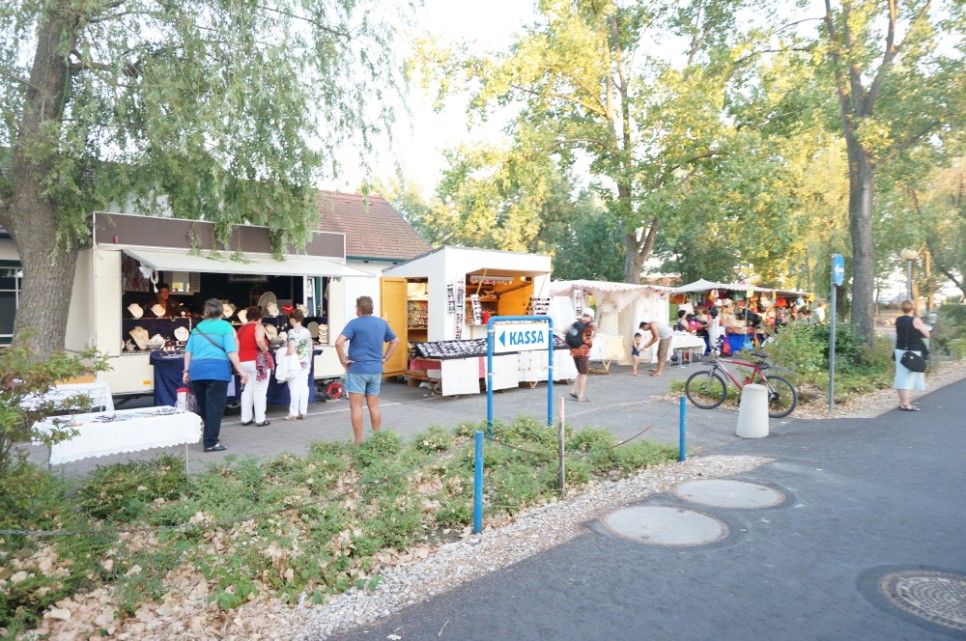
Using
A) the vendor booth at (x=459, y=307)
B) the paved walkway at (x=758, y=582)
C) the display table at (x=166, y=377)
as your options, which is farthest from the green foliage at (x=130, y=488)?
the vendor booth at (x=459, y=307)

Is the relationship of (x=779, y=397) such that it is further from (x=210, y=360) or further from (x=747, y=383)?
(x=210, y=360)

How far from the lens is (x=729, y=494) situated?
607 cm

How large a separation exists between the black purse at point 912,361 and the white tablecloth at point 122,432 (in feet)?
34.9

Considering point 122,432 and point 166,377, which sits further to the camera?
point 166,377

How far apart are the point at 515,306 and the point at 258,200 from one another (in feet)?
23.9

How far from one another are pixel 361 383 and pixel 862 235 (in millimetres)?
12634

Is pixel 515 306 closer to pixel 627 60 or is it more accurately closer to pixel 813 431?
pixel 813 431

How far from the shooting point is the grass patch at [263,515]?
3965 mm

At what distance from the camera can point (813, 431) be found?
916 cm

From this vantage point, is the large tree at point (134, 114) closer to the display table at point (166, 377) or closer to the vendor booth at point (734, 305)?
the display table at point (166, 377)

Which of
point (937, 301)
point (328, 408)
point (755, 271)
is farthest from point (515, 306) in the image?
point (937, 301)

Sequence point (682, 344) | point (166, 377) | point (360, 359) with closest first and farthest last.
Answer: point (360, 359)
point (166, 377)
point (682, 344)

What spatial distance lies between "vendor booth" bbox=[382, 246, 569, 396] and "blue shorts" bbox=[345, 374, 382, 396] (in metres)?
4.28

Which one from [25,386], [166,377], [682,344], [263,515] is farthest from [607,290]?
[25,386]
